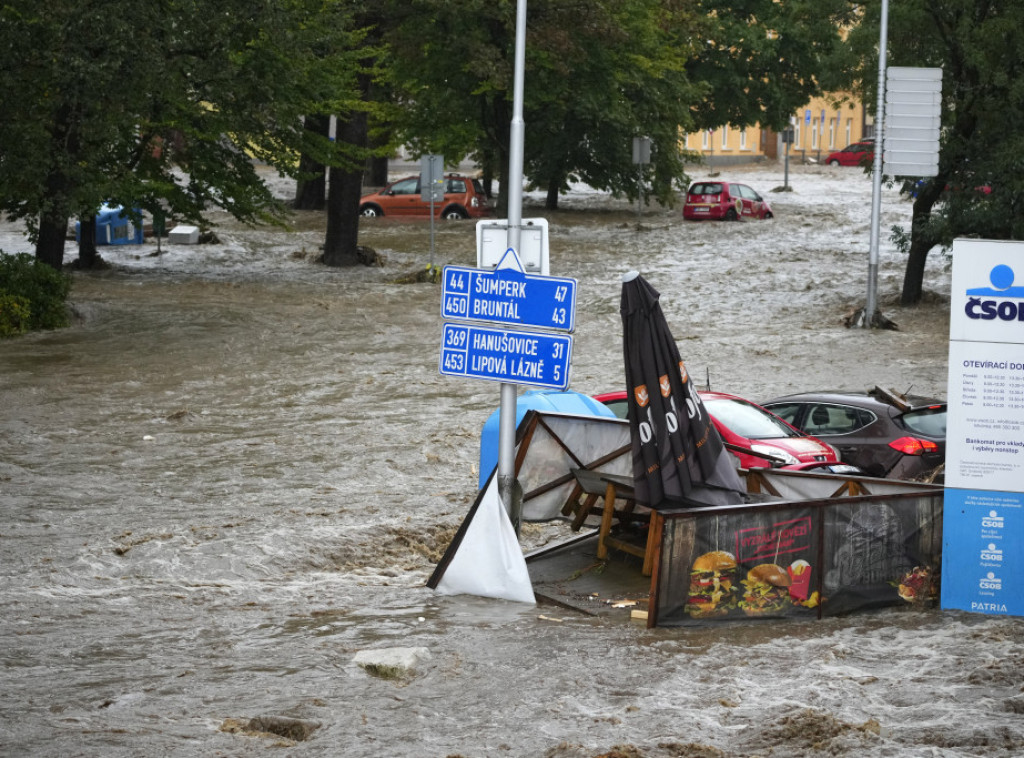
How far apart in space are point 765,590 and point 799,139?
83190 millimetres

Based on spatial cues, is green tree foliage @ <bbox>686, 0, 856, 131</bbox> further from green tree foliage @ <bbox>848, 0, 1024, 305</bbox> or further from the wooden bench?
the wooden bench

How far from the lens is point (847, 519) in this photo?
967 centimetres

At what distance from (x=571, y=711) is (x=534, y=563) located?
12.5 feet

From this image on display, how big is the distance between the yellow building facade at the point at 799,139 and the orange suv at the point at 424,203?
33.4 m

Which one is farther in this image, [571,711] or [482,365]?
[482,365]

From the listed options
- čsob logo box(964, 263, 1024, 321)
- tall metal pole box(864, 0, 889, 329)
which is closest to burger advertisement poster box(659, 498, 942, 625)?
čsob logo box(964, 263, 1024, 321)

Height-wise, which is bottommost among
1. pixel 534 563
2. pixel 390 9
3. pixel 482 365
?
pixel 534 563

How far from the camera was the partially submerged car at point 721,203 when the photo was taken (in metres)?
43.9

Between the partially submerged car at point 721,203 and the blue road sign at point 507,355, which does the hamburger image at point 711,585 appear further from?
the partially submerged car at point 721,203

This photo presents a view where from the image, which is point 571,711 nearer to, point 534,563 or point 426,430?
point 534,563

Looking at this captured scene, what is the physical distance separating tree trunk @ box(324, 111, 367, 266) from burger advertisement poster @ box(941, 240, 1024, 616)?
25.3 meters

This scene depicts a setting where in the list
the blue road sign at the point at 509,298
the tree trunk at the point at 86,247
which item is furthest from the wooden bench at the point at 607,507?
the tree trunk at the point at 86,247

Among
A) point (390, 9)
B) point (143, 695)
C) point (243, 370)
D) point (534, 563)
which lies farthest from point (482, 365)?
point (390, 9)

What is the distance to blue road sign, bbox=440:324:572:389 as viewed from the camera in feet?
32.8
